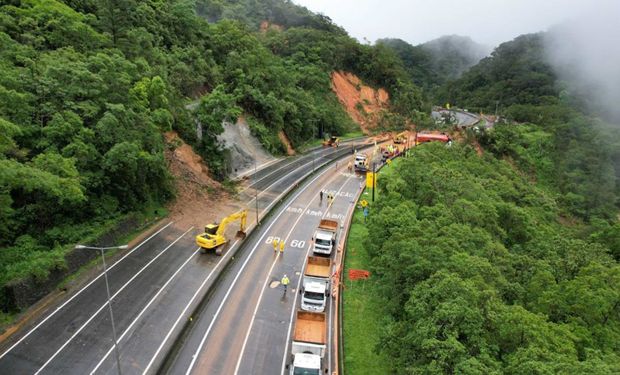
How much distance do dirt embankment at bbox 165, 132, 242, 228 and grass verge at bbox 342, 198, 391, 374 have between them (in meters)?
12.9

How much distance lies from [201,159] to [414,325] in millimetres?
35559

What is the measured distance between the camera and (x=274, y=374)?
2438 centimetres

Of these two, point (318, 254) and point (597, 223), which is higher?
point (318, 254)

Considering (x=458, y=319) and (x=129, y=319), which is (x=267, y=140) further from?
(x=458, y=319)

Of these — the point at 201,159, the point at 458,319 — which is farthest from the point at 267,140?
the point at 458,319

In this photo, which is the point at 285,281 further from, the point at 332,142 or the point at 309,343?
the point at 332,142

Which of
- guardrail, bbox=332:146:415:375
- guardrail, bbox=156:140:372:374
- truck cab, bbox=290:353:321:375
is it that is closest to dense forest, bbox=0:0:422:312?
guardrail, bbox=156:140:372:374

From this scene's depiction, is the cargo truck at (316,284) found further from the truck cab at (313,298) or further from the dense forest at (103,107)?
the dense forest at (103,107)

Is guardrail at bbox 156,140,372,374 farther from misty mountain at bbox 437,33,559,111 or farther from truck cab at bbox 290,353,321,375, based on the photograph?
misty mountain at bbox 437,33,559,111

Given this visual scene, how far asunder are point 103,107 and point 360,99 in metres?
76.3

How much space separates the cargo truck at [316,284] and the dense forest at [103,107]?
48.5ft

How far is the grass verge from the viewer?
25.1 m

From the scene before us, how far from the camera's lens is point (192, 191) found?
45.4 metres

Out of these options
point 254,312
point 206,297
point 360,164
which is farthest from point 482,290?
point 360,164
